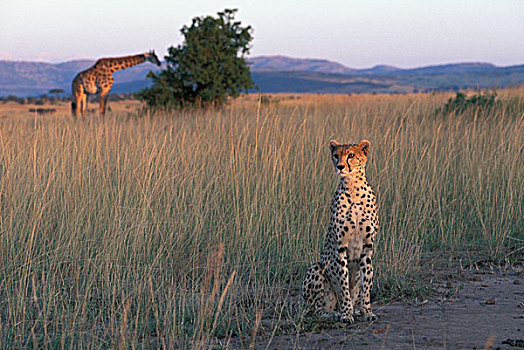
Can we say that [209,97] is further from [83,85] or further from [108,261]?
[108,261]

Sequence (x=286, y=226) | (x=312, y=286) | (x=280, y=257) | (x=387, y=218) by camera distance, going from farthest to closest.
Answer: (x=387, y=218) < (x=286, y=226) < (x=280, y=257) < (x=312, y=286)

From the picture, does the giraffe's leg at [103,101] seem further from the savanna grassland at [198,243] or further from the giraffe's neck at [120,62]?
the savanna grassland at [198,243]

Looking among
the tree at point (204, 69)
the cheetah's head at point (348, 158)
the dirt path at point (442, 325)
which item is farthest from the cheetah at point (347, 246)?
the tree at point (204, 69)

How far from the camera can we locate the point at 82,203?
5.23 m

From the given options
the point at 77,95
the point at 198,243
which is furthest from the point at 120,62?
the point at 198,243

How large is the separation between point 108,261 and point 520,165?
469 centimetres

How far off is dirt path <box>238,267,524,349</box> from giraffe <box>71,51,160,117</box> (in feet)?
38.1

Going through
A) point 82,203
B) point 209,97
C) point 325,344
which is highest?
point 209,97

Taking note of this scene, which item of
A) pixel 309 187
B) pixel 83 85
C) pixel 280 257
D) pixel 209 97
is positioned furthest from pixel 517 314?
pixel 83 85

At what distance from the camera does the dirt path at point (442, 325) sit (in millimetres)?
3133

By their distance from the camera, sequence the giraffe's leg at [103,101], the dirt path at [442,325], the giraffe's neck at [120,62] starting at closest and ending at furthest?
the dirt path at [442,325], the giraffe's leg at [103,101], the giraffe's neck at [120,62]

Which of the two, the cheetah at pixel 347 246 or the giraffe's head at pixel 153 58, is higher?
the giraffe's head at pixel 153 58

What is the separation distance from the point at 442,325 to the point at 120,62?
13.2m

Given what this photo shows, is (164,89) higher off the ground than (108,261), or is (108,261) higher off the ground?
(164,89)
